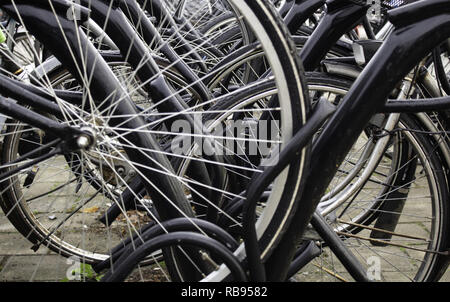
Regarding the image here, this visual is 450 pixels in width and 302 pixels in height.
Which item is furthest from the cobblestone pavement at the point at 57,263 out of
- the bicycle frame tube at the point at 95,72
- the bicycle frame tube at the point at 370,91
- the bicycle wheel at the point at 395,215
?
the bicycle frame tube at the point at 95,72

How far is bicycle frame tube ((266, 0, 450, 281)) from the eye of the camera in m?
1.38

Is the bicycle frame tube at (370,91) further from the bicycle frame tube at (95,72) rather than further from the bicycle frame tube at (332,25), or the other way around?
the bicycle frame tube at (95,72)

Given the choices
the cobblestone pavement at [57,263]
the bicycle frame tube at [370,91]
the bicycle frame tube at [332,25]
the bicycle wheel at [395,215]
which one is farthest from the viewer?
the cobblestone pavement at [57,263]

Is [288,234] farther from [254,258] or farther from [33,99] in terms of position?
[33,99]

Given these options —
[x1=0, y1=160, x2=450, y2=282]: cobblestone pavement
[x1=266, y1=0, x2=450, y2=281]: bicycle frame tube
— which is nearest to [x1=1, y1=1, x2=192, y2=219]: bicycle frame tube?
[x1=266, y1=0, x2=450, y2=281]: bicycle frame tube

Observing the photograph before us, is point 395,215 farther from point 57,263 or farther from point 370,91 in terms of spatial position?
point 57,263

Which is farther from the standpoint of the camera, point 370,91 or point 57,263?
point 57,263

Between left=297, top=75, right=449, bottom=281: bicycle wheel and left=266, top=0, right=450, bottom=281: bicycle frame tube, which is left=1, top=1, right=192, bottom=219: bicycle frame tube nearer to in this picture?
left=266, top=0, right=450, bottom=281: bicycle frame tube

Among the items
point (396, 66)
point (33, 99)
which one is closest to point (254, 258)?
point (396, 66)

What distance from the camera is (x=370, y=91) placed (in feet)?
4.61

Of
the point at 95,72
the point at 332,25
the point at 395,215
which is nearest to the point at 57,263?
the point at 95,72

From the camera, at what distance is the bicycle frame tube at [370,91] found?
1.38 meters

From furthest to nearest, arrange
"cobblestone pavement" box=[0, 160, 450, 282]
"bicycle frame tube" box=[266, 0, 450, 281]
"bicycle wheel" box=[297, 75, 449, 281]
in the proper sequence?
"cobblestone pavement" box=[0, 160, 450, 282], "bicycle wheel" box=[297, 75, 449, 281], "bicycle frame tube" box=[266, 0, 450, 281]

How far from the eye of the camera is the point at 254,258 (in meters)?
1.42
